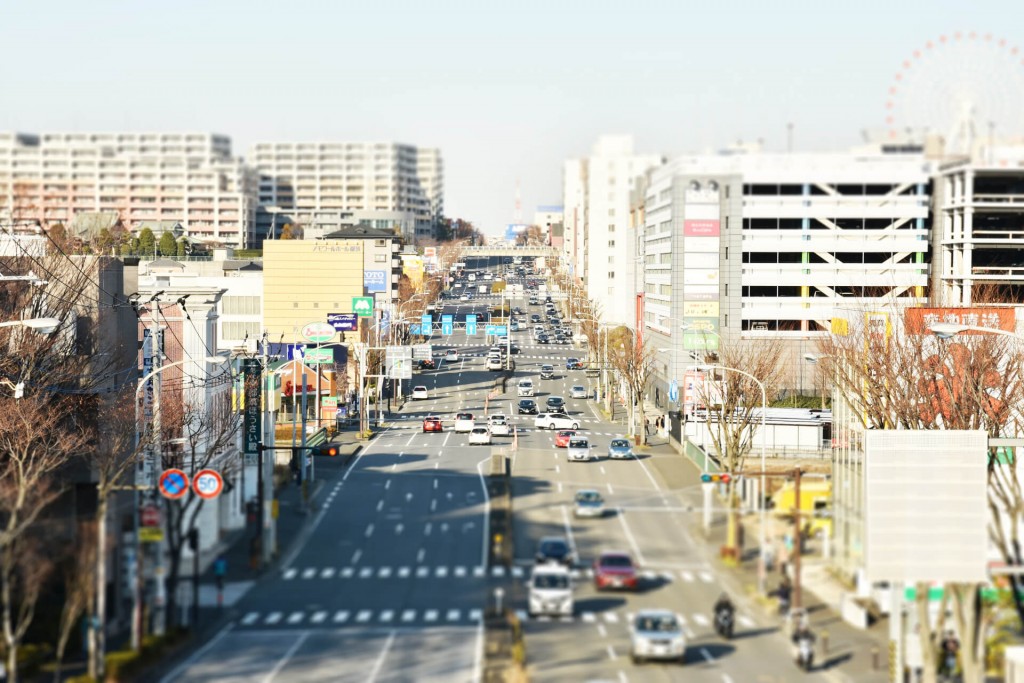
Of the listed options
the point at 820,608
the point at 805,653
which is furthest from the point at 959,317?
the point at 805,653

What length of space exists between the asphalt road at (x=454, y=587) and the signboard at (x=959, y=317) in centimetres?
1582

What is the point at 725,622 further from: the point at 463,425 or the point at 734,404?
the point at 463,425

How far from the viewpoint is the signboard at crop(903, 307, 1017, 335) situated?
80000 mm

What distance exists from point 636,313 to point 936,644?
12179cm

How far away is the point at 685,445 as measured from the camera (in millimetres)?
95438

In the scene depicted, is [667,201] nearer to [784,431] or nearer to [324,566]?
[784,431]

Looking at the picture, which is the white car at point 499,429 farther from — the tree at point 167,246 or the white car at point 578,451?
the tree at point 167,246

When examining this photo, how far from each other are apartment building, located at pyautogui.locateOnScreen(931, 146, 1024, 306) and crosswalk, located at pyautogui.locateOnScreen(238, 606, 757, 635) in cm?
7944

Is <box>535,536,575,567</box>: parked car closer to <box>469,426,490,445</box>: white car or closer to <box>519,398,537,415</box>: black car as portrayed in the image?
<box>469,426,490,445</box>: white car

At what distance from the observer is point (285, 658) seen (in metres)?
40.6

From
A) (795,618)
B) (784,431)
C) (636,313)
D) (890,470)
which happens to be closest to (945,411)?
(784,431)

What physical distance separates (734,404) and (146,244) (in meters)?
122

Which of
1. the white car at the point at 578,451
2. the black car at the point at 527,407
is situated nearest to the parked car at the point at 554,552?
the white car at the point at 578,451

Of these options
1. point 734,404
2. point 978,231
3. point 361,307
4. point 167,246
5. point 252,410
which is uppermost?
point 167,246
